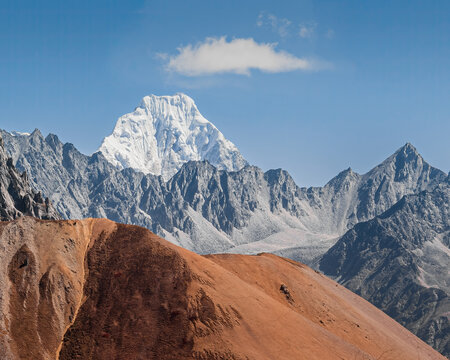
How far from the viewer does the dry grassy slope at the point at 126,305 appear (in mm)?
82688

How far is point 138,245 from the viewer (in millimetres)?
99375

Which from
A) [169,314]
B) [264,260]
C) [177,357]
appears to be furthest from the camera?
[264,260]

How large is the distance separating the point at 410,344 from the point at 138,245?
7917 cm

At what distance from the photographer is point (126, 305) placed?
88.9 meters

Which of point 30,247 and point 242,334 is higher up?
point 30,247

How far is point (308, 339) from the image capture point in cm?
9894

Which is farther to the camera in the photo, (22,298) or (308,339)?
(308,339)

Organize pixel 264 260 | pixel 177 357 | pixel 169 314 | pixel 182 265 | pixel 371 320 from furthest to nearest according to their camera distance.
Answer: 1. pixel 371 320
2. pixel 264 260
3. pixel 182 265
4. pixel 169 314
5. pixel 177 357

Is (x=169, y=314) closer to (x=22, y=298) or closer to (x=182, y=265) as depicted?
(x=182, y=265)

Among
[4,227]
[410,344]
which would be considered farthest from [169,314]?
[410,344]

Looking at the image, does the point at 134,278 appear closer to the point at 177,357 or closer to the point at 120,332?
the point at 120,332

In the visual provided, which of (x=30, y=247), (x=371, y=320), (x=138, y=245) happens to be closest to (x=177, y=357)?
(x=138, y=245)

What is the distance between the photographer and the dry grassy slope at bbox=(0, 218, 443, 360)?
82.7 meters

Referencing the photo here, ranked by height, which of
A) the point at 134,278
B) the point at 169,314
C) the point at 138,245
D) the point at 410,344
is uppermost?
the point at 138,245
